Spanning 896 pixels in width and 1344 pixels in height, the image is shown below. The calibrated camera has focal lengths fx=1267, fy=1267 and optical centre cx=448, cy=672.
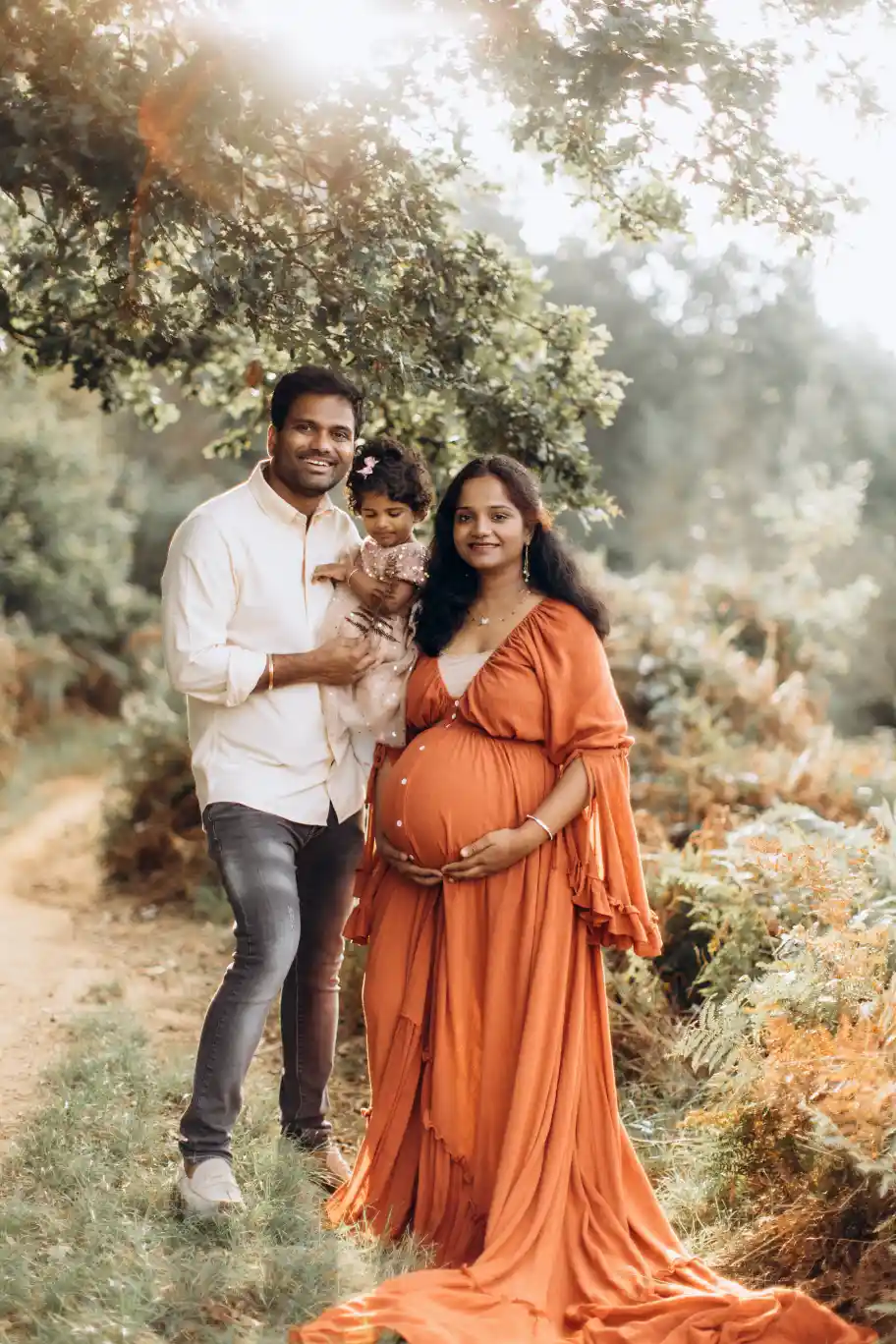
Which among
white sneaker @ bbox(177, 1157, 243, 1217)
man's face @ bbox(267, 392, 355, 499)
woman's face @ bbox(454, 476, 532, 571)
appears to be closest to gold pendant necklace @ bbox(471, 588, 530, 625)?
woman's face @ bbox(454, 476, 532, 571)

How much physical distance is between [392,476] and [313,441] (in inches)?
13.8

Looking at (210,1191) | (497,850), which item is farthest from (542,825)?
(210,1191)

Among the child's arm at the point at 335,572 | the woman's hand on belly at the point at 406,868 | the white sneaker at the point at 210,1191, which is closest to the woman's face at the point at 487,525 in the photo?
the child's arm at the point at 335,572

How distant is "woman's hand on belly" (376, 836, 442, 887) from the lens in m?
3.88

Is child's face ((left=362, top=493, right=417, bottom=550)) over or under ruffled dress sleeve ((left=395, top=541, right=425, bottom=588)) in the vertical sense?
over

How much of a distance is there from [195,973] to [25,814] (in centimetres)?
395

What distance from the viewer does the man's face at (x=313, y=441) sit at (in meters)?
3.91

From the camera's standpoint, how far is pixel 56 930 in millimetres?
7504

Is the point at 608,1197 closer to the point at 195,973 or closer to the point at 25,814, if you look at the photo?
the point at 195,973

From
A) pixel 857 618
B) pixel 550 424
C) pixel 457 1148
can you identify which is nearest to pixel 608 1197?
pixel 457 1148

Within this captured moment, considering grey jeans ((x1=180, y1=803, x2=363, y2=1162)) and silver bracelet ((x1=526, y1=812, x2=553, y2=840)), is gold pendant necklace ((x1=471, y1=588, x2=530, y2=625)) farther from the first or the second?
grey jeans ((x1=180, y1=803, x2=363, y2=1162))

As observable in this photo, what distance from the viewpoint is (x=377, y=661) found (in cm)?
A: 400

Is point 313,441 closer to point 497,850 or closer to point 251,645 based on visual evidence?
point 251,645

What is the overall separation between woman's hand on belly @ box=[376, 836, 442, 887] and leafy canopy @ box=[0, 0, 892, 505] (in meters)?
1.59
